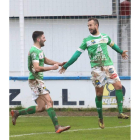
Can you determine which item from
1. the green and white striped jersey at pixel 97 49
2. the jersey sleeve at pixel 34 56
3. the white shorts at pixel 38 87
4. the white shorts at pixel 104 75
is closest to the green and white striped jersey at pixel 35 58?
the jersey sleeve at pixel 34 56

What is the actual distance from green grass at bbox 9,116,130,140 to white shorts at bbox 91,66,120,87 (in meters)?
0.99

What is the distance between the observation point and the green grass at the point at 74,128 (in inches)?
355

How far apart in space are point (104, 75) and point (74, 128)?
1.72 metres

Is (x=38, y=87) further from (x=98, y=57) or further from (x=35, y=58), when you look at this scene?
(x=98, y=57)

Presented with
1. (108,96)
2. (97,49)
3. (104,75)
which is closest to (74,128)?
(104,75)

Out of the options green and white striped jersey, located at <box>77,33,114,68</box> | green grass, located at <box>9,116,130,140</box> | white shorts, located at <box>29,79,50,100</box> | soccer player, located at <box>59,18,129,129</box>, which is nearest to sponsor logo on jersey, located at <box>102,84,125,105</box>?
green grass, located at <box>9,116,130,140</box>

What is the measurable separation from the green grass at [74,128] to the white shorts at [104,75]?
39.2 inches

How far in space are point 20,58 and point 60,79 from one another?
141 centimetres

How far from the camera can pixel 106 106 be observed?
14305mm

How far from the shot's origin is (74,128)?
1055 centimetres

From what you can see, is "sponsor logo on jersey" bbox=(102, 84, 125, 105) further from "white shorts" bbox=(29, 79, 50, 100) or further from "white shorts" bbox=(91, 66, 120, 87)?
"white shorts" bbox=(29, 79, 50, 100)

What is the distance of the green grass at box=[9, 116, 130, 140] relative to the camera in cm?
901

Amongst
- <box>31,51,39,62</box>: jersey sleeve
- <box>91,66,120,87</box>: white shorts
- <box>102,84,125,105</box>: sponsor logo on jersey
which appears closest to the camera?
<box>31,51,39,62</box>: jersey sleeve

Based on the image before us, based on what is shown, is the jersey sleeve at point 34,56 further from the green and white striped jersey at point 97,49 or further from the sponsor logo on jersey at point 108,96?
the sponsor logo on jersey at point 108,96
